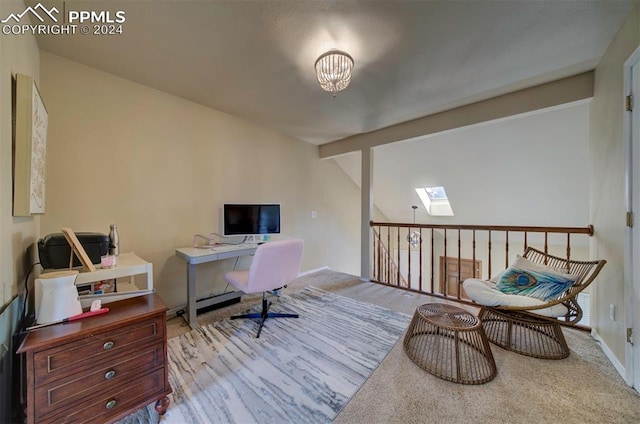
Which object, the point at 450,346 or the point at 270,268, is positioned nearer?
the point at 450,346

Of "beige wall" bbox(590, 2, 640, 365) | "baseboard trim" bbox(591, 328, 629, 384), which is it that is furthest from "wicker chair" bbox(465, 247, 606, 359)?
"baseboard trim" bbox(591, 328, 629, 384)

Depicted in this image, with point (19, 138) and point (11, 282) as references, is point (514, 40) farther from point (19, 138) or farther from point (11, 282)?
point (11, 282)

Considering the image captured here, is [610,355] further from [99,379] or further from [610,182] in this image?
[99,379]

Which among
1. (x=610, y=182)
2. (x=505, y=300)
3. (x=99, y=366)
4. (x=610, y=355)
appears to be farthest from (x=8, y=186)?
(x=610, y=355)

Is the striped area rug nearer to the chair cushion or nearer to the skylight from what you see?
the chair cushion

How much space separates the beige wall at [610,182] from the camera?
1.61 meters

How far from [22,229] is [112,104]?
1375 mm

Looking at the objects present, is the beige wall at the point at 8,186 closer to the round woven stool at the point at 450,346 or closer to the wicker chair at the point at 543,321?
the round woven stool at the point at 450,346

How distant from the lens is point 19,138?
121 centimetres

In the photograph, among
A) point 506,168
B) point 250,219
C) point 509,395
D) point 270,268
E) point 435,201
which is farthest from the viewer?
point 435,201

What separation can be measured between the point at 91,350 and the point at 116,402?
0.32m

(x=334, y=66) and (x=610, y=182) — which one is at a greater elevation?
(x=334, y=66)

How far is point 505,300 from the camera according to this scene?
1.83 m

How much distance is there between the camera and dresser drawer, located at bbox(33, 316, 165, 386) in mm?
985
